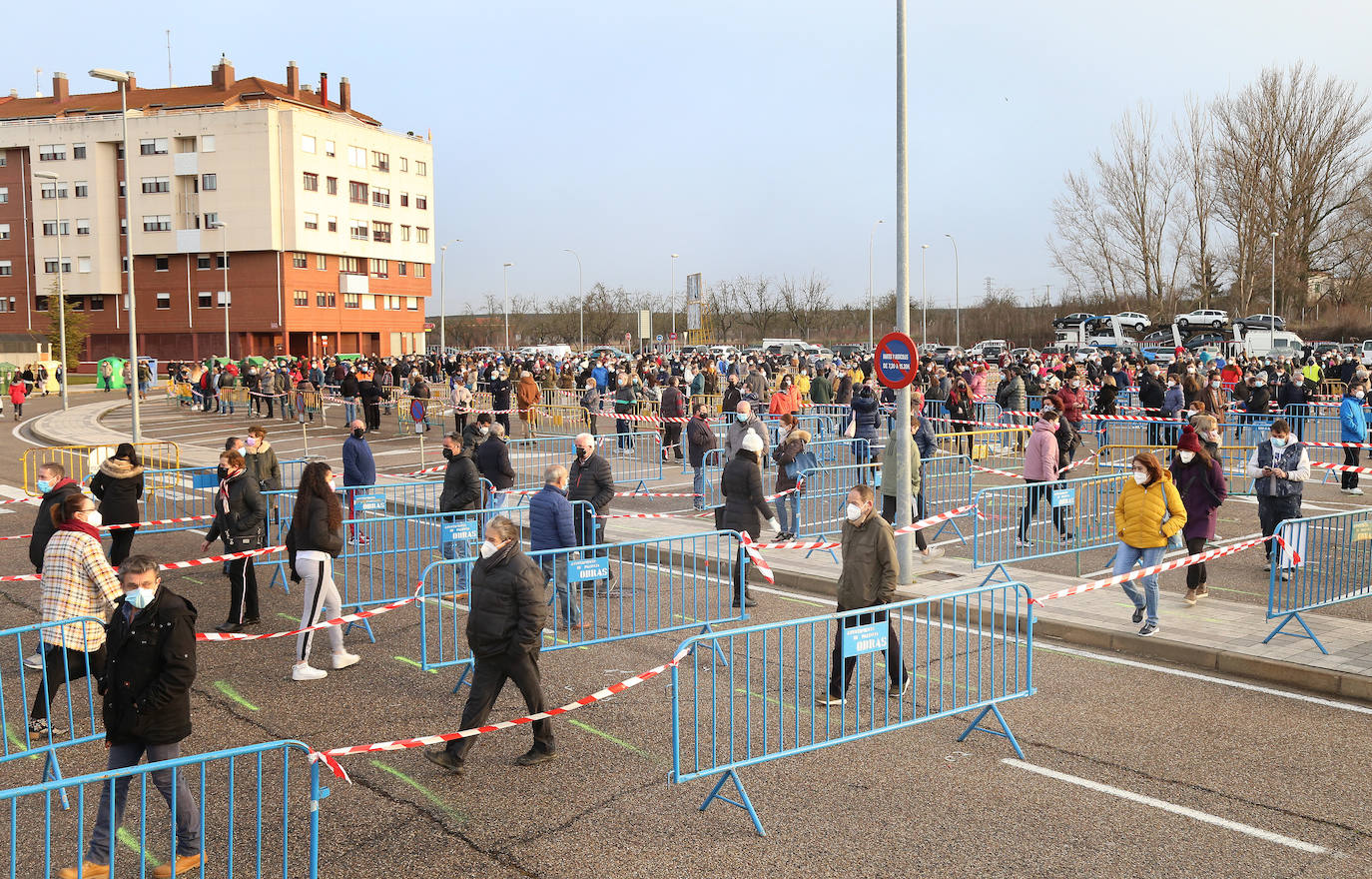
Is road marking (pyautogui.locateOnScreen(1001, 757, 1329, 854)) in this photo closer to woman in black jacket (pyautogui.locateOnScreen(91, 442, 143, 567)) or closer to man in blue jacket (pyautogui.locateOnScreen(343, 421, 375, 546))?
woman in black jacket (pyautogui.locateOnScreen(91, 442, 143, 567))

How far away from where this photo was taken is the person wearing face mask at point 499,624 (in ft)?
22.7

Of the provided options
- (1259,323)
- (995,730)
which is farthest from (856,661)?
(1259,323)

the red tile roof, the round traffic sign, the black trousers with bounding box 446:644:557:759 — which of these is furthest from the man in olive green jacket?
the red tile roof

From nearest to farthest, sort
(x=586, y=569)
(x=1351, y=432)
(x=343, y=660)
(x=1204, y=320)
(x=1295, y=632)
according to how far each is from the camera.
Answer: (x=586, y=569) < (x=343, y=660) < (x=1295, y=632) < (x=1351, y=432) < (x=1204, y=320)

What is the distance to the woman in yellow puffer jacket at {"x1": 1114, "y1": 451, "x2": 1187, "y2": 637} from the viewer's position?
9727 millimetres

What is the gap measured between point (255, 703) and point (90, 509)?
6.18 feet

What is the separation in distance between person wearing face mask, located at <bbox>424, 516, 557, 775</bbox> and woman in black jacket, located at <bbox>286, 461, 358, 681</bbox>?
2389 mm

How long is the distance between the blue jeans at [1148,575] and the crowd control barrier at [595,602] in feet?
11.3

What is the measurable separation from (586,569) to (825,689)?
209 cm

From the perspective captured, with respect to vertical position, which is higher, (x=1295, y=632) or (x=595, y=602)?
(x=595, y=602)

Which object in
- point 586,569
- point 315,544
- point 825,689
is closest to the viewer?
point 825,689

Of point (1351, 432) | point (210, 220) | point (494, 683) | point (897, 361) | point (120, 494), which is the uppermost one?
point (210, 220)

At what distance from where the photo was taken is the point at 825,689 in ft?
28.0

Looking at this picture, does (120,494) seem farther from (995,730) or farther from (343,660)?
(995,730)
